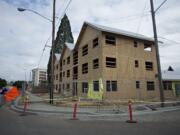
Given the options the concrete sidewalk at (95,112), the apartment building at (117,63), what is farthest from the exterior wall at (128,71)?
the concrete sidewalk at (95,112)

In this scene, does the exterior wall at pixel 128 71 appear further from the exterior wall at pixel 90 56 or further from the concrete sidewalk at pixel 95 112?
the concrete sidewalk at pixel 95 112

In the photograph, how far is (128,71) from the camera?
867 inches

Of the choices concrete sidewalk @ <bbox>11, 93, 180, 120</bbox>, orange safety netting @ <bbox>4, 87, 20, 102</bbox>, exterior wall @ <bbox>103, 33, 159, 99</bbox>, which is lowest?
concrete sidewalk @ <bbox>11, 93, 180, 120</bbox>

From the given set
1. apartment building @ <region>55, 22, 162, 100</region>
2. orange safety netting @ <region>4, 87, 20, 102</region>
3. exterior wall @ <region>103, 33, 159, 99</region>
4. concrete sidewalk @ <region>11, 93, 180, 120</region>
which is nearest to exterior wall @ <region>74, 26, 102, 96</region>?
apartment building @ <region>55, 22, 162, 100</region>

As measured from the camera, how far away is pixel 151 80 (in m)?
24.0

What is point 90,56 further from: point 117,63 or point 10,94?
point 10,94

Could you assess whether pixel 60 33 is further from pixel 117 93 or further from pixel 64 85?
pixel 117 93

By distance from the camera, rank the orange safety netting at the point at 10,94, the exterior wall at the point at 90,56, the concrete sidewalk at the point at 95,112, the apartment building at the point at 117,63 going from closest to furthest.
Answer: the concrete sidewalk at the point at 95,112, the apartment building at the point at 117,63, the exterior wall at the point at 90,56, the orange safety netting at the point at 10,94

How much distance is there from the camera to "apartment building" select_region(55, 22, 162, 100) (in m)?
20.6

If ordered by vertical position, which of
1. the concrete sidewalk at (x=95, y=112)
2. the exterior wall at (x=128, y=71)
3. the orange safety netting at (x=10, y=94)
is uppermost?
the exterior wall at (x=128, y=71)

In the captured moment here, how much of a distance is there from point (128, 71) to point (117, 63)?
1.99m

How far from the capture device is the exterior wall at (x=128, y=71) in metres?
20.7

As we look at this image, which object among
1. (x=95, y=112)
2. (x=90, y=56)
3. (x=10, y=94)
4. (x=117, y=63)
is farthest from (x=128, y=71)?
(x=10, y=94)

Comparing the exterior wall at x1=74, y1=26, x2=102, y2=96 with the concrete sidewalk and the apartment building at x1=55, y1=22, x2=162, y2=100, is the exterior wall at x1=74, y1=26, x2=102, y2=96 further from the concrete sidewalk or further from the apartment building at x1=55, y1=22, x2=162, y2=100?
the concrete sidewalk
